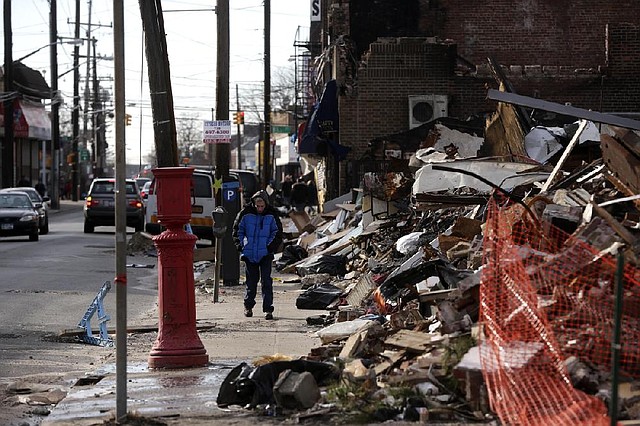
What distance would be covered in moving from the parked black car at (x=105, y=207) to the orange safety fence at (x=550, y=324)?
28.5 metres

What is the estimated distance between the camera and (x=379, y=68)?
28.7 meters

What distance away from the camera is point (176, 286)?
10578mm

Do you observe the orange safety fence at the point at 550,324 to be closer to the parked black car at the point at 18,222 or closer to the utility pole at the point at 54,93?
the parked black car at the point at 18,222

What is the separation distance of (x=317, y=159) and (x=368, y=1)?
26.5 feet

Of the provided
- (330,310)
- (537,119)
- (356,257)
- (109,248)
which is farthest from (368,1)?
(330,310)

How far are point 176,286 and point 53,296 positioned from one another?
770 centimetres

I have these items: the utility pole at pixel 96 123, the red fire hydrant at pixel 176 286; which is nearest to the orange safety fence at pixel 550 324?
the red fire hydrant at pixel 176 286

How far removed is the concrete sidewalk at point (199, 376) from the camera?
26.9ft

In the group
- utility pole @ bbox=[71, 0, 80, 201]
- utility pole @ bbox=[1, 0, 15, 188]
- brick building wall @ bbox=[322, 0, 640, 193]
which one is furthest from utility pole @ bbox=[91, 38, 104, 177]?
brick building wall @ bbox=[322, 0, 640, 193]

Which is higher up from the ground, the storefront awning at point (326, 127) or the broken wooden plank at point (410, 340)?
the storefront awning at point (326, 127)

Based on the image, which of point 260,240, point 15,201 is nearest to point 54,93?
point 15,201

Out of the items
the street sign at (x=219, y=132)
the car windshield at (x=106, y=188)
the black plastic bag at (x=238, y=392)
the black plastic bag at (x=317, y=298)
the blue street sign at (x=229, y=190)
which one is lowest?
the black plastic bag at (x=317, y=298)

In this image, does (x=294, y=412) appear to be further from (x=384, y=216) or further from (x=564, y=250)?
(x=384, y=216)

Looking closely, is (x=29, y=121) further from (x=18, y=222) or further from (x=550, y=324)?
(x=550, y=324)
